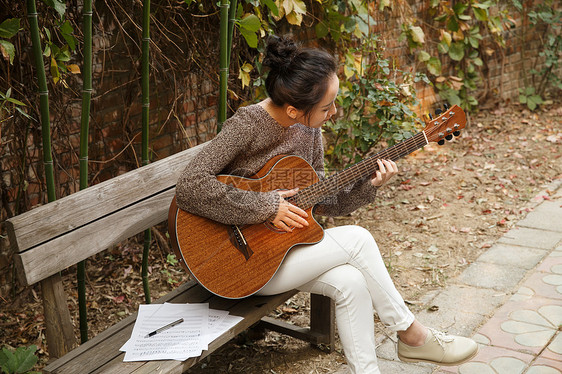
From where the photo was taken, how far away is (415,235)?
4.13m

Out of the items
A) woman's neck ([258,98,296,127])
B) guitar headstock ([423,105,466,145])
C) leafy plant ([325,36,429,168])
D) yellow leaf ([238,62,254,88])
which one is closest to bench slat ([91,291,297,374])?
woman's neck ([258,98,296,127])

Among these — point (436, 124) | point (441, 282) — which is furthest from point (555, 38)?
point (436, 124)

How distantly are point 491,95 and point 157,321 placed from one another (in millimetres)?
5365

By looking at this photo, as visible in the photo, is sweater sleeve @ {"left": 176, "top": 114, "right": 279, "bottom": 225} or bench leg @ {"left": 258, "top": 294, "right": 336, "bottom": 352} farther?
bench leg @ {"left": 258, "top": 294, "right": 336, "bottom": 352}

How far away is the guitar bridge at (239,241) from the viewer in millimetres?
2361

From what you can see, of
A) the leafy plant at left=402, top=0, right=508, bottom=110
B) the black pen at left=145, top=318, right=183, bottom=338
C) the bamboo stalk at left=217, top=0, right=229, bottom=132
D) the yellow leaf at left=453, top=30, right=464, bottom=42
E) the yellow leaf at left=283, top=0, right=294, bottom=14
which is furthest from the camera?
the yellow leaf at left=453, top=30, right=464, bottom=42

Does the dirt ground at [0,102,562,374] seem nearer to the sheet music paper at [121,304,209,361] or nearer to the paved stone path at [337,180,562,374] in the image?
the paved stone path at [337,180,562,374]

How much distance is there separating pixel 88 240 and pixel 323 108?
1.02 m

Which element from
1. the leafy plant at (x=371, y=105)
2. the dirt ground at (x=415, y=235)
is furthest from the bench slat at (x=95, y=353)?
the leafy plant at (x=371, y=105)

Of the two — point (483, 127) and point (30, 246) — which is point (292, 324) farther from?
point (483, 127)

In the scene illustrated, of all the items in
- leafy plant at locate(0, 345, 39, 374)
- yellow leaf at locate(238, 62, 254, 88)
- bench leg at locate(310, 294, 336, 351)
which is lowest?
bench leg at locate(310, 294, 336, 351)

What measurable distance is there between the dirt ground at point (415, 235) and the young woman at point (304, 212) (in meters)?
A: 0.49

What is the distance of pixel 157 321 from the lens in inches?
91.7

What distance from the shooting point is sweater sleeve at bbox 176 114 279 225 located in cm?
230
